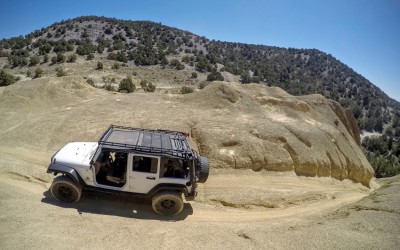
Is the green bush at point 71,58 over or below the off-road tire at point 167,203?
over

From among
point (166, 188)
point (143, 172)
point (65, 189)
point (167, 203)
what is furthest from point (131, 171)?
point (65, 189)

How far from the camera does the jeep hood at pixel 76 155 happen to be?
830cm

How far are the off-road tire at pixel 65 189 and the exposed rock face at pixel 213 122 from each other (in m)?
4.54

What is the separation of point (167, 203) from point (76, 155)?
274 cm

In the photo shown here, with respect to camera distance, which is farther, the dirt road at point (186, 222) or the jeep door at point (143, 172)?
the jeep door at point (143, 172)

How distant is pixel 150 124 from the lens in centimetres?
1466

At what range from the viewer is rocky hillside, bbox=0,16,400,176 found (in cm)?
4684

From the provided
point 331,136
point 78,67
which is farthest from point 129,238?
point 78,67

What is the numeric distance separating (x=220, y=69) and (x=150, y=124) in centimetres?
4685

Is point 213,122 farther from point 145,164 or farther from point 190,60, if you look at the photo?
point 190,60

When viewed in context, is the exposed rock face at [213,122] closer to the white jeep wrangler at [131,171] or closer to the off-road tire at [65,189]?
the white jeep wrangler at [131,171]

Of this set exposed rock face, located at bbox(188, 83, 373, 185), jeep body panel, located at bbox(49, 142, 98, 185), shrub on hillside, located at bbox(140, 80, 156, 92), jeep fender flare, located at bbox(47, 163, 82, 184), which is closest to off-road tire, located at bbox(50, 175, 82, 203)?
jeep fender flare, located at bbox(47, 163, 82, 184)

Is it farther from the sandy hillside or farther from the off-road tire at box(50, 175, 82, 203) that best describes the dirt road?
the off-road tire at box(50, 175, 82, 203)

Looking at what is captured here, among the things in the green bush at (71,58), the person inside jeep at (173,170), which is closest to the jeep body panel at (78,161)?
the person inside jeep at (173,170)
